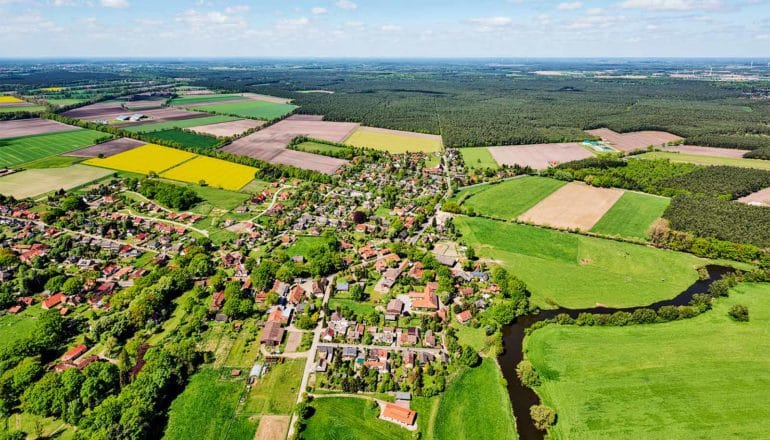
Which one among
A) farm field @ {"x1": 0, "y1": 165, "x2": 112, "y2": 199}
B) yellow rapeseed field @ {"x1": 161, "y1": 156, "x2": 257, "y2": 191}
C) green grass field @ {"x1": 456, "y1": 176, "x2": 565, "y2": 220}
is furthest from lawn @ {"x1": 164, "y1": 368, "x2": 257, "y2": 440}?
farm field @ {"x1": 0, "y1": 165, "x2": 112, "y2": 199}

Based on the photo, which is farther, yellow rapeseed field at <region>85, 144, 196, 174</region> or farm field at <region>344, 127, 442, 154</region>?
farm field at <region>344, 127, 442, 154</region>

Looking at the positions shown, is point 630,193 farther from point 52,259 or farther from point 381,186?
point 52,259

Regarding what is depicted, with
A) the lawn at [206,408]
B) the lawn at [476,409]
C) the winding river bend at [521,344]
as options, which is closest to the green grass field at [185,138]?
the lawn at [206,408]

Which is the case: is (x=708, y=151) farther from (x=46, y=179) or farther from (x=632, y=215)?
(x=46, y=179)

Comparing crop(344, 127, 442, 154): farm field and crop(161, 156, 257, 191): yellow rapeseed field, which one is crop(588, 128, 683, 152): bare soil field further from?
crop(161, 156, 257, 191): yellow rapeseed field

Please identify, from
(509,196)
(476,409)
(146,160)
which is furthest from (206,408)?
(146,160)
